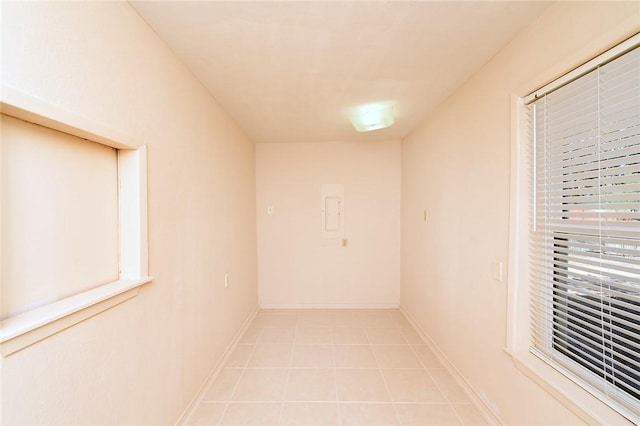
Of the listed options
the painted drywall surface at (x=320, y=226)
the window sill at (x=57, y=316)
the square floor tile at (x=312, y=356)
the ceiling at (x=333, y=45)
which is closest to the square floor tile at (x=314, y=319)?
the painted drywall surface at (x=320, y=226)

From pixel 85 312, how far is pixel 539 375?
6.61 feet

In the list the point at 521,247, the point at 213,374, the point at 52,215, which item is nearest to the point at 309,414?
the point at 213,374

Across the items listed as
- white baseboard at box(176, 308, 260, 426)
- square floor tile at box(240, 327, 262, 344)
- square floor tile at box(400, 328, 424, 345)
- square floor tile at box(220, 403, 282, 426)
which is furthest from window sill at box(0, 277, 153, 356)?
square floor tile at box(400, 328, 424, 345)

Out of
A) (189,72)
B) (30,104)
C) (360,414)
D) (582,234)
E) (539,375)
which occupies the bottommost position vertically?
(360,414)

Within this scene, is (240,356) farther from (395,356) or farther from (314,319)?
(395,356)

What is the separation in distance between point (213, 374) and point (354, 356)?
125 cm

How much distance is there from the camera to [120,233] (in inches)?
46.5

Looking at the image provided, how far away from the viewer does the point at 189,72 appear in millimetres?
1728

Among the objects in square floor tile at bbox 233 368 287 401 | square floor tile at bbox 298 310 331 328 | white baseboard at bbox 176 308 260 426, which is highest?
white baseboard at bbox 176 308 260 426

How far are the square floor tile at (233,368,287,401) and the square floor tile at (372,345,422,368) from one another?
2.96ft

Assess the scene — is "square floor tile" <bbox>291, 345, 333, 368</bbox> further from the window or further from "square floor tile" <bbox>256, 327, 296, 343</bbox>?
the window

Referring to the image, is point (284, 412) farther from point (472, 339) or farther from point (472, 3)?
point (472, 3)

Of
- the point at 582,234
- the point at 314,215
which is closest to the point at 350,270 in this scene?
the point at 314,215

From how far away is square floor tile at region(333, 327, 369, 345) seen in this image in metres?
2.66
